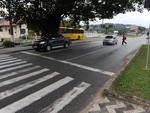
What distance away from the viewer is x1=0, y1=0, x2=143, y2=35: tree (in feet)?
69.8

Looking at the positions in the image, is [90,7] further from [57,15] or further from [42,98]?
[42,98]

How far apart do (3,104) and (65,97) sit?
1920 millimetres

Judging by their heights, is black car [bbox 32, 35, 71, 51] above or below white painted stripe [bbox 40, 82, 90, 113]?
above

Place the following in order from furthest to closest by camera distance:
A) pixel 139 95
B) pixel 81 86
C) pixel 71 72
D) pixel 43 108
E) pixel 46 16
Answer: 1. pixel 46 16
2. pixel 71 72
3. pixel 81 86
4. pixel 139 95
5. pixel 43 108

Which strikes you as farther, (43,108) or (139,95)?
(139,95)

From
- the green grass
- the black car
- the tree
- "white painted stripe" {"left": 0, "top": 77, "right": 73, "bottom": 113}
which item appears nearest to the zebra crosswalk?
"white painted stripe" {"left": 0, "top": 77, "right": 73, "bottom": 113}

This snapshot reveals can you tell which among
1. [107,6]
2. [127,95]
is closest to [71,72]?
[127,95]

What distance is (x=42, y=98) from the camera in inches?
228

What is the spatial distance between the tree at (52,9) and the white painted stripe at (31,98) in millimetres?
14486

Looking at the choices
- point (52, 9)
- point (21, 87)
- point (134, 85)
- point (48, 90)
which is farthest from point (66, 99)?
point (52, 9)

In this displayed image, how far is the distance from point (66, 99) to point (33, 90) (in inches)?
58.1

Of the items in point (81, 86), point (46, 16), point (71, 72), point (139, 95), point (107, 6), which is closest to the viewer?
point (139, 95)

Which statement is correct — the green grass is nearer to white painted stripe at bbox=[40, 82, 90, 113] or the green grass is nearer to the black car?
white painted stripe at bbox=[40, 82, 90, 113]

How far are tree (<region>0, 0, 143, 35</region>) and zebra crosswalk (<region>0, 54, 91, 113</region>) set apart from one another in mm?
13416
